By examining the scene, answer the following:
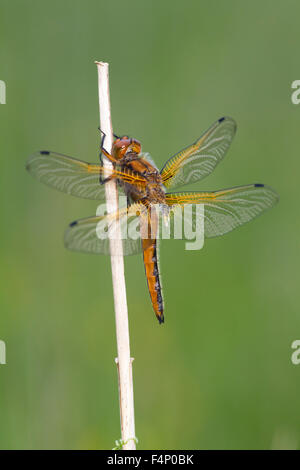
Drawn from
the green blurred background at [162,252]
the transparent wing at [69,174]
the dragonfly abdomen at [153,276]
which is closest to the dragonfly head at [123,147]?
the transparent wing at [69,174]

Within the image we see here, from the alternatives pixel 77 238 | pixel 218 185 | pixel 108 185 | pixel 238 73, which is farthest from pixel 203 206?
pixel 238 73

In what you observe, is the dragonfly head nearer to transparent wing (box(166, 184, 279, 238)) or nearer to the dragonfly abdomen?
transparent wing (box(166, 184, 279, 238))

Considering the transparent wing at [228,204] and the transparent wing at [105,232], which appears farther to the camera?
the transparent wing at [228,204]

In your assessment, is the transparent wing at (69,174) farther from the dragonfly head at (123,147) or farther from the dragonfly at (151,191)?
the dragonfly head at (123,147)

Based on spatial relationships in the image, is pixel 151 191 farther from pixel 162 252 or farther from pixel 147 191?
pixel 162 252

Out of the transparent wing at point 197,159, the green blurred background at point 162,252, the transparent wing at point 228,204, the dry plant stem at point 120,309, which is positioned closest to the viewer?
the dry plant stem at point 120,309

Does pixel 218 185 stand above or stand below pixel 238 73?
below

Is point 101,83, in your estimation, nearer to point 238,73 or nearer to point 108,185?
point 108,185
